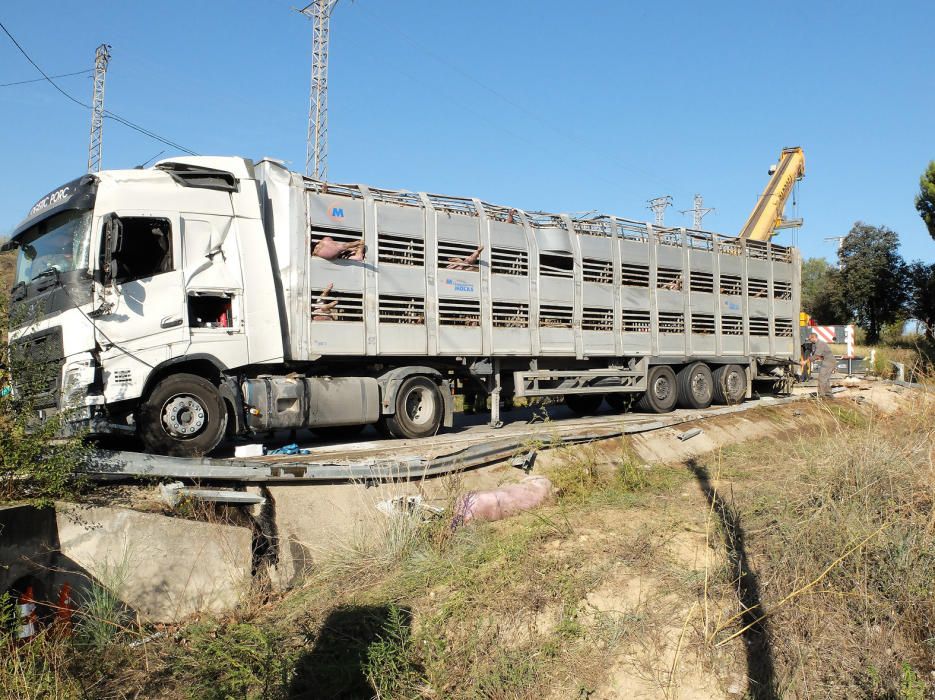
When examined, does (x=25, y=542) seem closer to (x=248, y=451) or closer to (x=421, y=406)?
(x=248, y=451)

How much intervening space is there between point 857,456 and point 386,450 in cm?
521

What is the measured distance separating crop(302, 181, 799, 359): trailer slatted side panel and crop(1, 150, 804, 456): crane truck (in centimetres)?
3

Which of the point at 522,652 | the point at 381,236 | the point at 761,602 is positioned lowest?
the point at 522,652

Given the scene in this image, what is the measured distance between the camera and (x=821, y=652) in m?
4.42

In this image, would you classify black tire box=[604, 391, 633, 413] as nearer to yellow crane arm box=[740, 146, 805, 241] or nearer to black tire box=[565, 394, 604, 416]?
black tire box=[565, 394, 604, 416]

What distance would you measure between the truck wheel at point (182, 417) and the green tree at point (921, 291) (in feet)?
88.9

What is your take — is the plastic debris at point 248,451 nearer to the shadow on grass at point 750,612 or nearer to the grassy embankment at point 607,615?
the grassy embankment at point 607,615

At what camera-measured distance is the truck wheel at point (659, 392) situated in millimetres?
13797

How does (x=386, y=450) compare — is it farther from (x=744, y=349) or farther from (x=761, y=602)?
(x=744, y=349)

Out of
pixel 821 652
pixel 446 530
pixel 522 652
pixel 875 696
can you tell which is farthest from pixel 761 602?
pixel 446 530

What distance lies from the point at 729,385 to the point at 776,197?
304 inches

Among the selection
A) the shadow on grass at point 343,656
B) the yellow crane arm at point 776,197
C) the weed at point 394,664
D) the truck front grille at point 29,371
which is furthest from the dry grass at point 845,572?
the yellow crane arm at point 776,197

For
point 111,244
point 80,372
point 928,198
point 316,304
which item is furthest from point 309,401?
point 928,198

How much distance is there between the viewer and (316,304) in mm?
9367
